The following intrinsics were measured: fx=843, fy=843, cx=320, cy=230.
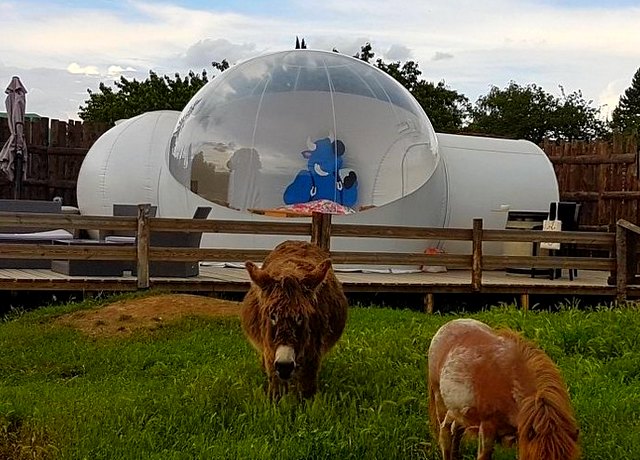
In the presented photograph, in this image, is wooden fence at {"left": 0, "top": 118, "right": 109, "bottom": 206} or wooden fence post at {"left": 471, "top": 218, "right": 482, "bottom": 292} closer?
wooden fence post at {"left": 471, "top": 218, "right": 482, "bottom": 292}

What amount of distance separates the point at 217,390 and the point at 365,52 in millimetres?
27774

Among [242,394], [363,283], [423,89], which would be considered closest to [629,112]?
[423,89]

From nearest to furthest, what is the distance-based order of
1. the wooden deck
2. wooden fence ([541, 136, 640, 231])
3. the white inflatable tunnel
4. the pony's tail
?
the pony's tail → the wooden deck → the white inflatable tunnel → wooden fence ([541, 136, 640, 231])

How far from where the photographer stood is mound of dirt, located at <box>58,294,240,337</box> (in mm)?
8141

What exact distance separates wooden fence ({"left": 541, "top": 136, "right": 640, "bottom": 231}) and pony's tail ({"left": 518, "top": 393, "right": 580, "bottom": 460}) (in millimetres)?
12039

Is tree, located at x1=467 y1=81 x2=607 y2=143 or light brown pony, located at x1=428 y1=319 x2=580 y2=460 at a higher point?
tree, located at x1=467 y1=81 x2=607 y2=143

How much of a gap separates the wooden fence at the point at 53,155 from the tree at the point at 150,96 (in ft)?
45.1

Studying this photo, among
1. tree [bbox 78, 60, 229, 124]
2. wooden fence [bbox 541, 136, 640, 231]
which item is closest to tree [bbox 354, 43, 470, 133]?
tree [bbox 78, 60, 229, 124]

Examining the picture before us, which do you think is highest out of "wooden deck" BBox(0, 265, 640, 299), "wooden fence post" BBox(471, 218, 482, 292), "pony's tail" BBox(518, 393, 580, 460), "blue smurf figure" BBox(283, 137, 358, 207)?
"blue smurf figure" BBox(283, 137, 358, 207)

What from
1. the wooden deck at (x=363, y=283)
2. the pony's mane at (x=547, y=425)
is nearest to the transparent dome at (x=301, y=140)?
the wooden deck at (x=363, y=283)

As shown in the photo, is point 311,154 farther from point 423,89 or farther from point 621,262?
point 423,89

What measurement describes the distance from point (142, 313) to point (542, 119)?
33338 mm

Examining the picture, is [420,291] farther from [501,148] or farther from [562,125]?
[562,125]

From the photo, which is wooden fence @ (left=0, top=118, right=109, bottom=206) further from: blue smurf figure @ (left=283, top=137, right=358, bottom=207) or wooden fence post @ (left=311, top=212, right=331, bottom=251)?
wooden fence post @ (left=311, top=212, right=331, bottom=251)
